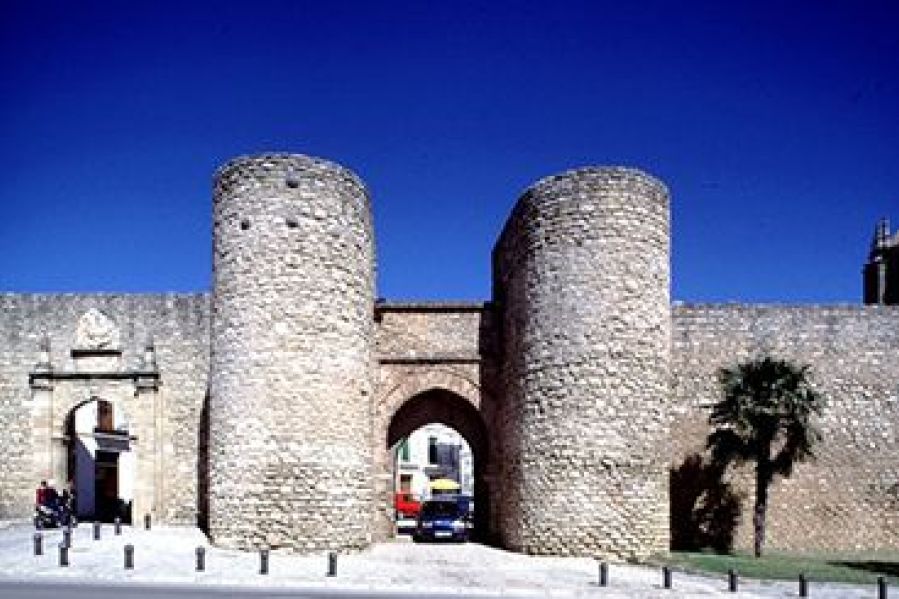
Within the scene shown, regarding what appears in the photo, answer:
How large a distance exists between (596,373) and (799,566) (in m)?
4.81

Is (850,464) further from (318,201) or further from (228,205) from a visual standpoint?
(228,205)

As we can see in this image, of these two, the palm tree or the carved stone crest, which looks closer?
the palm tree

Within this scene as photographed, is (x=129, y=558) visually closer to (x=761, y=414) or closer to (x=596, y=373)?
(x=596, y=373)

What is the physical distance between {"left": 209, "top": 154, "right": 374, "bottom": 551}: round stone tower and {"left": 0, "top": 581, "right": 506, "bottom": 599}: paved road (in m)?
4.44

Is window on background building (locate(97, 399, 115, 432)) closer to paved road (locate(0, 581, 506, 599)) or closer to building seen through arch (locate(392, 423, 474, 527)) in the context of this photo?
building seen through arch (locate(392, 423, 474, 527))

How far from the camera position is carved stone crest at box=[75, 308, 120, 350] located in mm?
19422

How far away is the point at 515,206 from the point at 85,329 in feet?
32.9

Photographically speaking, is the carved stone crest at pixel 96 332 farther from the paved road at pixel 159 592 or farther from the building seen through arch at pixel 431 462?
the building seen through arch at pixel 431 462

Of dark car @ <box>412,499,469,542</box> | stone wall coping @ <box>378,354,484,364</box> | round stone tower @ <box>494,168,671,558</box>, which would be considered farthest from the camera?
dark car @ <box>412,499,469,542</box>

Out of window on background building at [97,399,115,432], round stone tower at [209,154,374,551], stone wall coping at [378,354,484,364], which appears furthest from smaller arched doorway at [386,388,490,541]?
window on background building at [97,399,115,432]

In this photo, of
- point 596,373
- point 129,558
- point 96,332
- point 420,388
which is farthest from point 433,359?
point 129,558

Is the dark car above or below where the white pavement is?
below

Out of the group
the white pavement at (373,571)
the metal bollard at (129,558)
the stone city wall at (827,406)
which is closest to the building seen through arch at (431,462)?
the stone city wall at (827,406)

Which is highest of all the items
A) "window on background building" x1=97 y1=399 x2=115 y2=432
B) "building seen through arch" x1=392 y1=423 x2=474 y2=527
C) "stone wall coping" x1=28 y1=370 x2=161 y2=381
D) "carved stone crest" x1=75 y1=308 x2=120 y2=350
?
"carved stone crest" x1=75 y1=308 x2=120 y2=350
